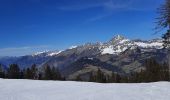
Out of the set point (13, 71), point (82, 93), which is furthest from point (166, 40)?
point (13, 71)

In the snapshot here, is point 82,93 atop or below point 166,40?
below

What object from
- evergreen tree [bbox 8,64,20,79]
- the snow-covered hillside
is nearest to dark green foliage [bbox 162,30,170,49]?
the snow-covered hillside

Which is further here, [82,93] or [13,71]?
[13,71]

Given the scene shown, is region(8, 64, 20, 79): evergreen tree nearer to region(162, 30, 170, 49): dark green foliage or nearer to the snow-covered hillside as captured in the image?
region(162, 30, 170, 49): dark green foliage

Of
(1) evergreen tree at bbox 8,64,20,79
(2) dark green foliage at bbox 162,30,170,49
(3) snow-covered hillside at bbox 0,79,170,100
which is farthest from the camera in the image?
(1) evergreen tree at bbox 8,64,20,79

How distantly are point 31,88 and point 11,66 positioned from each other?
125 m

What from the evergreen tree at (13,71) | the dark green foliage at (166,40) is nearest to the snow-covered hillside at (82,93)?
the dark green foliage at (166,40)

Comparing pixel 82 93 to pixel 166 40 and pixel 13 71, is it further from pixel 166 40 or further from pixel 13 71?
pixel 13 71

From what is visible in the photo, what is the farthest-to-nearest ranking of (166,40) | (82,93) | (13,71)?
(13,71) → (166,40) → (82,93)

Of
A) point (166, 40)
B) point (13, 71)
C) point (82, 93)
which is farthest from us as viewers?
point (13, 71)

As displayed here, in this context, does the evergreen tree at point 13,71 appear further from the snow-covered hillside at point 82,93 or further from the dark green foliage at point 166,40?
the snow-covered hillside at point 82,93

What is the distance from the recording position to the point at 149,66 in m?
124

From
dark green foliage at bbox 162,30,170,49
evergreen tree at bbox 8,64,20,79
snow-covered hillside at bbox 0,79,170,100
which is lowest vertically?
snow-covered hillside at bbox 0,79,170,100

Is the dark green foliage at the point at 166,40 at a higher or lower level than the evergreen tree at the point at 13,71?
higher
